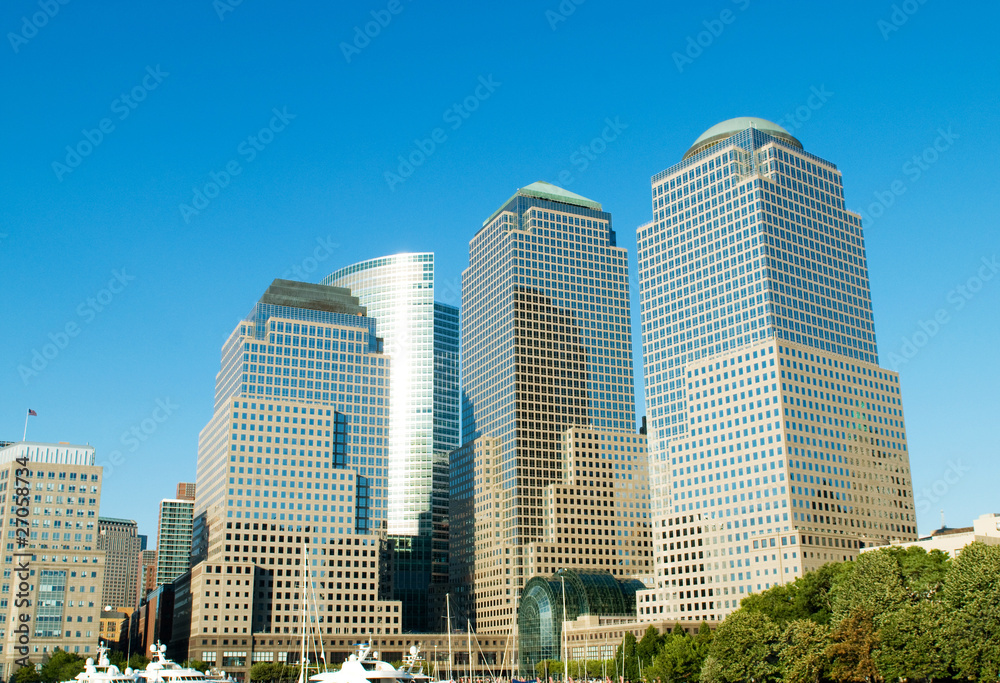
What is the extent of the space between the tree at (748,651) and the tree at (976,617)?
73.8ft

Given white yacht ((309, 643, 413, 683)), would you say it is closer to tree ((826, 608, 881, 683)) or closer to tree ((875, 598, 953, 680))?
tree ((826, 608, 881, 683))

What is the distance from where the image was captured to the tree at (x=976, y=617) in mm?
120062

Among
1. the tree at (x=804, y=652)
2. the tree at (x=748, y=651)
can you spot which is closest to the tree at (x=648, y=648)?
the tree at (x=748, y=651)

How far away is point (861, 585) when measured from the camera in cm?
14575

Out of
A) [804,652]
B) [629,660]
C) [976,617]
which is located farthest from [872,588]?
[629,660]

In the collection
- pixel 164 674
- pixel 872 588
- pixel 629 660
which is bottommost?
pixel 629 660

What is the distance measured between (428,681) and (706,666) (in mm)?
39554

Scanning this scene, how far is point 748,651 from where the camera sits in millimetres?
135125

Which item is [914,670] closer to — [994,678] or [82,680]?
[994,678]

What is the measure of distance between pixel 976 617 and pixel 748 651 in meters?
29.0

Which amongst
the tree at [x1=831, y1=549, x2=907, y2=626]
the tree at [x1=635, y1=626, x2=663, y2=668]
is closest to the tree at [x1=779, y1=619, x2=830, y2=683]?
the tree at [x1=831, y1=549, x2=907, y2=626]

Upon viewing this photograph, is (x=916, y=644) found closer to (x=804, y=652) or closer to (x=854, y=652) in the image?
(x=854, y=652)

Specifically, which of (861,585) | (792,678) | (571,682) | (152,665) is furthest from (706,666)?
(152,665)

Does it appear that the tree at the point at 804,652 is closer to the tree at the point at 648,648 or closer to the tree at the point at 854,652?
the tree at the point at 854,652
